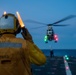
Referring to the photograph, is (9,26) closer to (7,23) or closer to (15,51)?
(7,23)

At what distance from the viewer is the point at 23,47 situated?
452 centimetres

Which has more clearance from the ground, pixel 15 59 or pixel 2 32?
pixel 2 32

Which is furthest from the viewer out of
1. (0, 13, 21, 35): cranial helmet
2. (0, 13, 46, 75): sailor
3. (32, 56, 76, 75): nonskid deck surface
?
(32, 56, 76, 75): nonskid deck surface

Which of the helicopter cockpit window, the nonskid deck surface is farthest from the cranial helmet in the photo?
the nonskid deck surface

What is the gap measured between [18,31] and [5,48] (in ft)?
1.07

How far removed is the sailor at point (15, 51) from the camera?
4.45 m

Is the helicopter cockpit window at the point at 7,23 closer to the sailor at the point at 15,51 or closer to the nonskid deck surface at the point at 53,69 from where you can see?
the sailor at the point at 15,51

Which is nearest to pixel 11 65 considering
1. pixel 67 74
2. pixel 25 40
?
pixel 25 40

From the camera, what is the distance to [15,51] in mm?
4504

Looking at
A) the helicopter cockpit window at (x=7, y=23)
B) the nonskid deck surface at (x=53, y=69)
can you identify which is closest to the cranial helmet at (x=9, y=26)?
the helicopter cockpit window at (x=7, y=23)

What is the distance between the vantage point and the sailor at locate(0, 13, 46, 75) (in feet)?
14.6

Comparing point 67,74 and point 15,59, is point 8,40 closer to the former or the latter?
point 15,59

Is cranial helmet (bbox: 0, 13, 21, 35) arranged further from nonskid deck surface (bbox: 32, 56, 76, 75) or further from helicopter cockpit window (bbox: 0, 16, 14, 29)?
nonskid deck surface (bbox: 32, 56, 76, 75)

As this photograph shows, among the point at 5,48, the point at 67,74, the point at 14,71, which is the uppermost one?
the point at 5,48
